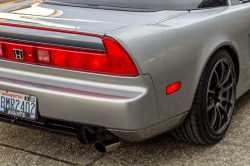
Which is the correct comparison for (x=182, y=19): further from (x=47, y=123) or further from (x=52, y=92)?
(x=47, y=123)

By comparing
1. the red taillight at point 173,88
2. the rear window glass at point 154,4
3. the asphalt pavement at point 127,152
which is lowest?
the asphalt pavement at point 127,152

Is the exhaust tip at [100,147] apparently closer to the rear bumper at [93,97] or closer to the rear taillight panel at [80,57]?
the rear bumper at [93,97]

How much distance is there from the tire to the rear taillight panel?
0.70m

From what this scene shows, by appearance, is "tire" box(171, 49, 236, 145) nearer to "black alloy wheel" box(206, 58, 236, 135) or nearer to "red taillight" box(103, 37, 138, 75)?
"black alloy wheel" box(206, 58, 236, 135)

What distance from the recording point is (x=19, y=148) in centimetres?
283

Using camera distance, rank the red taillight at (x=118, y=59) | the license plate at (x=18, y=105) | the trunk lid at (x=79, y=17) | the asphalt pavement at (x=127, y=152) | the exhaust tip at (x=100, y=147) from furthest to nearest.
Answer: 1. the asphalt pavement at (x=127, y=152)
2. the exhaust tip at (x=100, y=147)
3. the license plate at (x=18, y=105)
4. the trunk lid at (x=79, y=17)
5. the red taillight at (x=118, y=59)

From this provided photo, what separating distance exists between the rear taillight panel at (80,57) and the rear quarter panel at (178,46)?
0.17 feet

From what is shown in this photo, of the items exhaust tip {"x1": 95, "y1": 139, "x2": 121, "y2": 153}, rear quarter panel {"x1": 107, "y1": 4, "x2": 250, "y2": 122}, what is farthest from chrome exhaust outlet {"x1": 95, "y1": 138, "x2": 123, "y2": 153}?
rear quarter panel {"x1": 107, "y1": 4, "x2": 250, "y2": 122}

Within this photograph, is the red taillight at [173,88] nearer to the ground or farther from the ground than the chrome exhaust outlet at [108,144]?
farther from the ground

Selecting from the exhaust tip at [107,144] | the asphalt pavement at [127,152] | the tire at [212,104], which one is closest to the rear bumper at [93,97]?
the exhaust tip at [107,144]

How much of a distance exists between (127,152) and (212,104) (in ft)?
2.55

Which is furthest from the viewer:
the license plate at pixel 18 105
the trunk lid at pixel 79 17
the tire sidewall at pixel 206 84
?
the tire sidewall at pixel 206 84

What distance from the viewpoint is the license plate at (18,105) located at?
87.1 inches

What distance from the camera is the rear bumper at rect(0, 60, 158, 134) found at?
1999 mm
